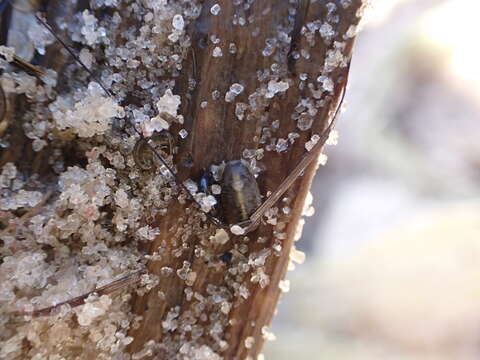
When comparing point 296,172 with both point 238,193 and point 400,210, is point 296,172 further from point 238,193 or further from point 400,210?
point 400,210

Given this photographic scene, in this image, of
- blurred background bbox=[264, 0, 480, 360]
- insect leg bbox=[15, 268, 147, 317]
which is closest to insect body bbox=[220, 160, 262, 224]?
insect leg bbox=[15, 268, 147, 317]

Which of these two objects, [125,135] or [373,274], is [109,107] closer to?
[125,135]

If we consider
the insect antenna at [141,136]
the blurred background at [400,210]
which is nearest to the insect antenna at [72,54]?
the insect antenna at [141,136]

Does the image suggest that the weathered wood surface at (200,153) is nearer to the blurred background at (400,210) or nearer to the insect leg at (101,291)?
the insect leg at (101,291)

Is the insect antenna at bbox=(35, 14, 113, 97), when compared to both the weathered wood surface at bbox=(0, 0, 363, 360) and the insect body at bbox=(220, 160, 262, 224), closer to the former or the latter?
the weathered wood surface at bbox=(0, 0, 363, 360)

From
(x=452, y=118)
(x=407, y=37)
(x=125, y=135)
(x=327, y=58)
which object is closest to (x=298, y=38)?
(x=327, y=58)
